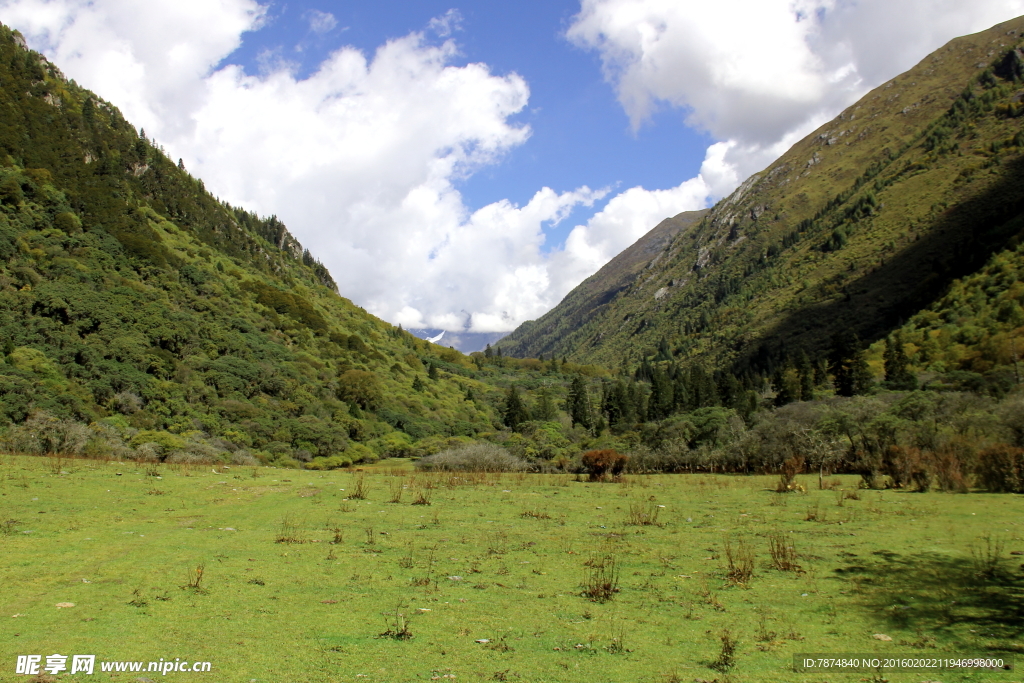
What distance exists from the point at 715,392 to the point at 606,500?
7368 centimetres

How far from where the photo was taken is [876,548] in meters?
11.5

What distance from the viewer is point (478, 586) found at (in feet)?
29.9

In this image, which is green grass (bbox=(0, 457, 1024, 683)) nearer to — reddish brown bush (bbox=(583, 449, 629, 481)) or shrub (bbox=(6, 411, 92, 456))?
shrub (bbox=(6, 411, 92, 456))

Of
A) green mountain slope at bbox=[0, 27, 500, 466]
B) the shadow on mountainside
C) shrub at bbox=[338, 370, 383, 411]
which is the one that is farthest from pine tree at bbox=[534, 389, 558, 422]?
the shadow on mountainside

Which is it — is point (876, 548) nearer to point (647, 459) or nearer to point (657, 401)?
point (647, 459)

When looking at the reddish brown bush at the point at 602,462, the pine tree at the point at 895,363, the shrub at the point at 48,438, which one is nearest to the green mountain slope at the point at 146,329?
the shrub at the point at 48,438

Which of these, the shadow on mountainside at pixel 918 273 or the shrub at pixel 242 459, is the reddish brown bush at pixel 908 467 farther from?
the shadow on mountainside at pixel 918 273

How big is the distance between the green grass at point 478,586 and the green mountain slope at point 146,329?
18.7m

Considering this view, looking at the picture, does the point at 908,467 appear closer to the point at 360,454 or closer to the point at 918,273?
the point at 360,454

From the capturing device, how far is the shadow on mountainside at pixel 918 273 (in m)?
94.2

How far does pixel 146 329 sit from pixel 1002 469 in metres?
61.2

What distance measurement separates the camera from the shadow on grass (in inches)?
267

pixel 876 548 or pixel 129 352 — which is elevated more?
pixel 129 352

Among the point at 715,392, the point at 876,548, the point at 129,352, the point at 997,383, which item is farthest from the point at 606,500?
the point at 715,392
